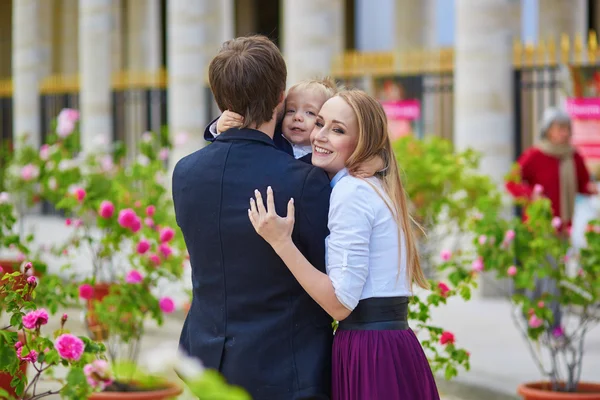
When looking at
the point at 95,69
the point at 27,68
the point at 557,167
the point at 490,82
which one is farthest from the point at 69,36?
the point at 557,167

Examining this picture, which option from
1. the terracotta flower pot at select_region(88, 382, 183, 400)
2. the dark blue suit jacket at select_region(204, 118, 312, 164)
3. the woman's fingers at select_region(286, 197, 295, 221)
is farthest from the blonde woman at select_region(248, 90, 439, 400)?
the terracotta flower pot at select_region(88, 382, 183, 400)

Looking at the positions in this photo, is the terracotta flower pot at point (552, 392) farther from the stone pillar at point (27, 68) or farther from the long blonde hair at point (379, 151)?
the stone pillar at point (27, 68)

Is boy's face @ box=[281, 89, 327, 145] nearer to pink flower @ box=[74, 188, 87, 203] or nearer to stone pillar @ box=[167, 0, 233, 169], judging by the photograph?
pink flower @ box=[74, 188, 87, 203]

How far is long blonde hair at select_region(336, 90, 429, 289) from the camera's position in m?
3.28

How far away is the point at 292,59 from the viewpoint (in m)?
16.5

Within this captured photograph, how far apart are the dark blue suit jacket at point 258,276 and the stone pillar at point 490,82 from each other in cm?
935

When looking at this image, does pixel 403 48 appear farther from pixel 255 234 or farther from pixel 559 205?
pixel 255 234

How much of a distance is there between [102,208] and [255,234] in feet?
13.1

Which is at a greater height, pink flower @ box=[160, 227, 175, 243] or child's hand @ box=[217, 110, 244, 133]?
child's hand @ box=[217, 110, 244, 133]

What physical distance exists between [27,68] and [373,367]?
22308 millimetres

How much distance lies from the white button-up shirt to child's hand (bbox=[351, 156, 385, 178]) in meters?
0.02

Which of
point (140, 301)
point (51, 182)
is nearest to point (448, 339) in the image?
point (140, 301)

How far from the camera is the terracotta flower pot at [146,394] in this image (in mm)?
5957

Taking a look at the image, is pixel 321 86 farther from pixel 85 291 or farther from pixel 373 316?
pixel 85 291
